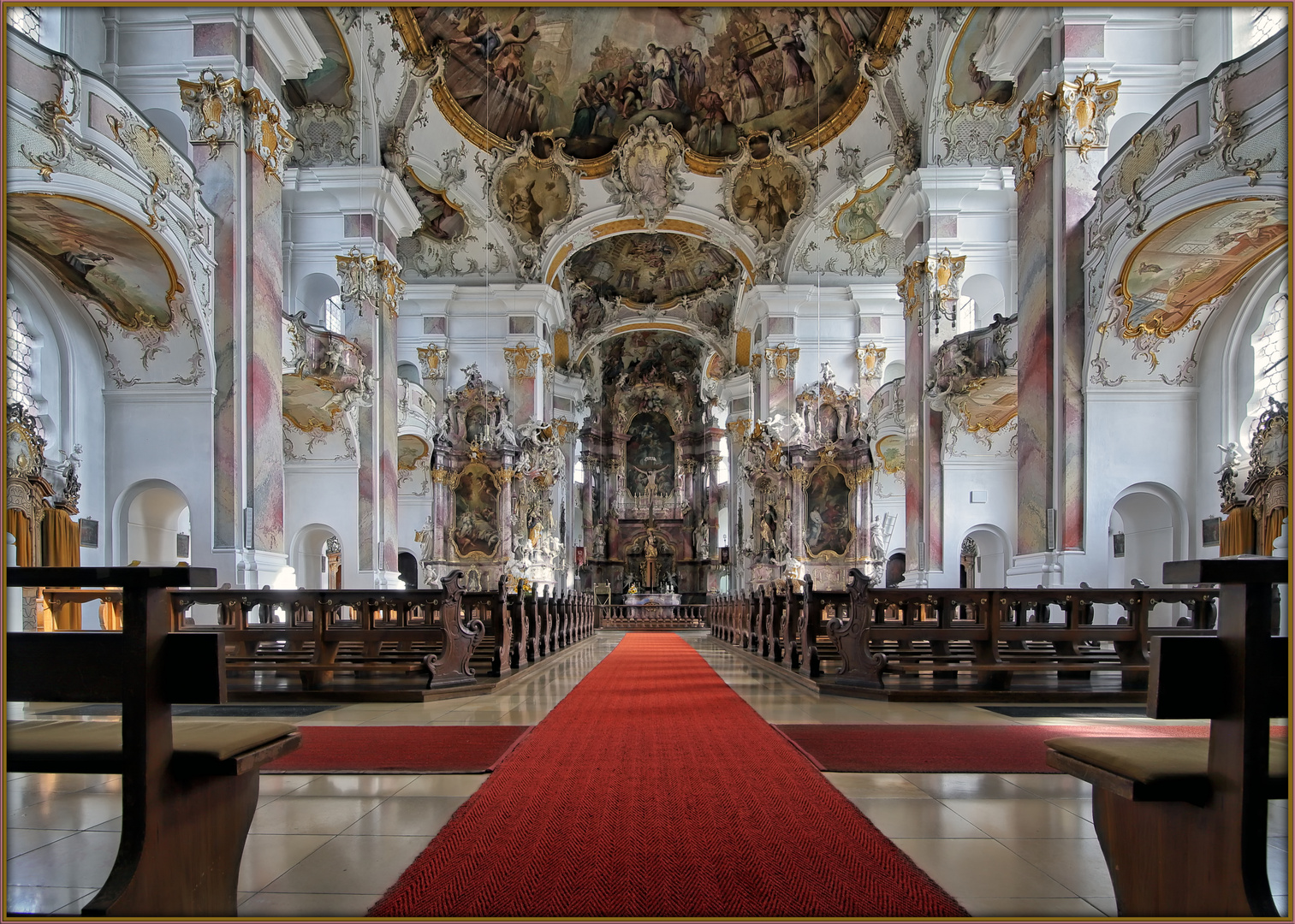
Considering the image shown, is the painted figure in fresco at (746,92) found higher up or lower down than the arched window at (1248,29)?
higher up

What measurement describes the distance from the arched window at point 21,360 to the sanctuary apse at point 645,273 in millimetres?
43

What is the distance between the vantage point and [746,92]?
2095 cm

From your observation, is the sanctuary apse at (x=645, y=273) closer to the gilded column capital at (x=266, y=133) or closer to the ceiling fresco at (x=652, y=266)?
the gilded column capital at (x=266, y=133)

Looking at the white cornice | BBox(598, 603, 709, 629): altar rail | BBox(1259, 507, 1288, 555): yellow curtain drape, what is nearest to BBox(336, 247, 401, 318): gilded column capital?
the white cornice

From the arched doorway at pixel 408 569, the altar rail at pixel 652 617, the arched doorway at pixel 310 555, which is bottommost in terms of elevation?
the altar rail at pixel 652 617

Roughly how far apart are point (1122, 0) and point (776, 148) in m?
18.5

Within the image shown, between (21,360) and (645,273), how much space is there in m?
21.5

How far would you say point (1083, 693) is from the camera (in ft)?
23.1

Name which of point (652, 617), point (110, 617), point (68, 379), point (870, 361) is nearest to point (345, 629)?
point (110, 617)

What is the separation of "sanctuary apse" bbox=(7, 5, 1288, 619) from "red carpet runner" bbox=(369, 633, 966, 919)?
697 cm

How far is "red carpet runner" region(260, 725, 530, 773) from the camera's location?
442 centimetres

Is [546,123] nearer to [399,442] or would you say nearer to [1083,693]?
[399,442]

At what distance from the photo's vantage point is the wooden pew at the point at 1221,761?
1865 mm

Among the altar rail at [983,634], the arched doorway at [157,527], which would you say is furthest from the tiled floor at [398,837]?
the arched doorway at [157,527]
